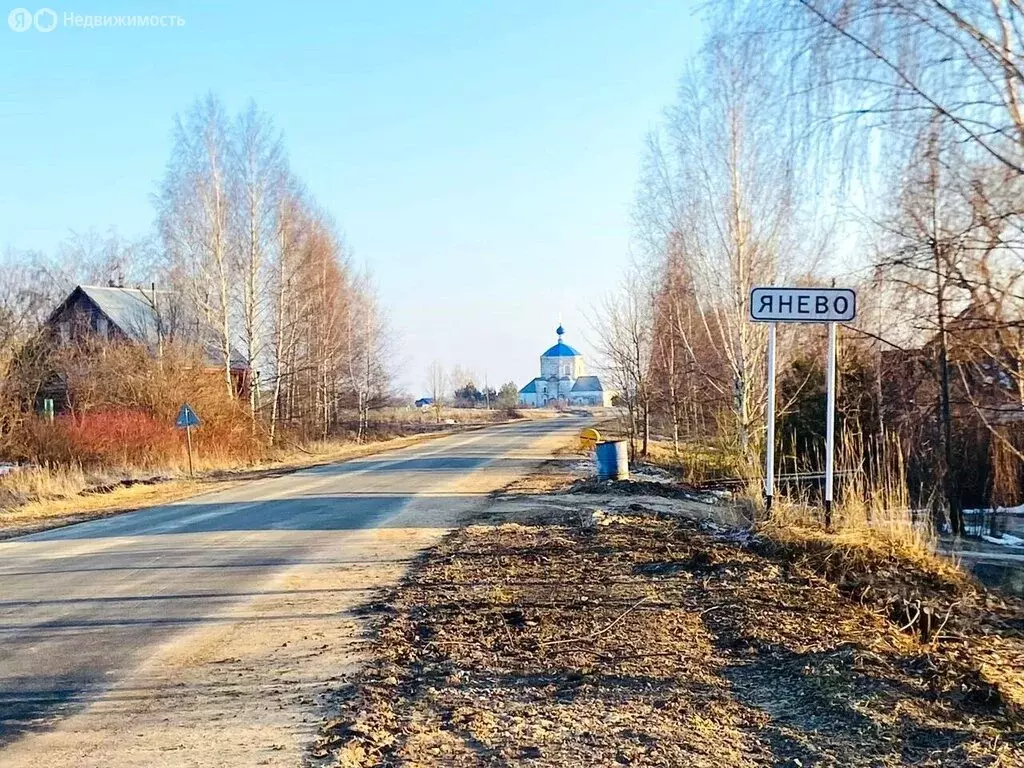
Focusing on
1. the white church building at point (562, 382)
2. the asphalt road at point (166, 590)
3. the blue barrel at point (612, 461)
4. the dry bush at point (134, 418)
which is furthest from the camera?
the white church building at point (562, 382)

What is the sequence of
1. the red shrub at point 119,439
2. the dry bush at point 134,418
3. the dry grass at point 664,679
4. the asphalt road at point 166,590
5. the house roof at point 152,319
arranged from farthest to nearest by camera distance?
the house roof at point 152,319 < the red shrub at point 119,439 < the dry bush at point 134,418 < the asphalt road at point 166,590 < the dry grass at point 664,679

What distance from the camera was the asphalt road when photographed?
Result: 492 cm

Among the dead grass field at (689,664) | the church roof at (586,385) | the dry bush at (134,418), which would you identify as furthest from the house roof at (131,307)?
the church roof at (586,385)

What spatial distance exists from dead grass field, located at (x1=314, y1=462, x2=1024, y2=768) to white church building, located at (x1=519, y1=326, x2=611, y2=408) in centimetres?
12152

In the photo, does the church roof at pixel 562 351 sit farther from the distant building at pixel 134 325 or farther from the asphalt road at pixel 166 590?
the asphalt road at pixel 166 590

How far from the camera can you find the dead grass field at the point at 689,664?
12.7 feet

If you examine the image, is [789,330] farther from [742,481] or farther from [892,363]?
[742,481]

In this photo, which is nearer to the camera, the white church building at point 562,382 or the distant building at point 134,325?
the distant building at point 134,325

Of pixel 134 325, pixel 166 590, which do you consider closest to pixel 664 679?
pixel 166 590

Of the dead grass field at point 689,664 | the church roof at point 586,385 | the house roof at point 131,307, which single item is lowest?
the dead grass field at point 689,664

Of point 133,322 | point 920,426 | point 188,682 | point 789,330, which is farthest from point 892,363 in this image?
point 133,322

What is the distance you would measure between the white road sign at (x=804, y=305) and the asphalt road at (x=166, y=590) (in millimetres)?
5000

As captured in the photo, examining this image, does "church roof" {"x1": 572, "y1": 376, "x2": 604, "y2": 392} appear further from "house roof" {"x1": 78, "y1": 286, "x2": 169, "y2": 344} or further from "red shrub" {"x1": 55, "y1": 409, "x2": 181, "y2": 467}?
"red shrub" {"x1": 55, "y1": 409, "x2": 181, "y2": 467}

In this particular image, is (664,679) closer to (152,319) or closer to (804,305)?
(804,305)
